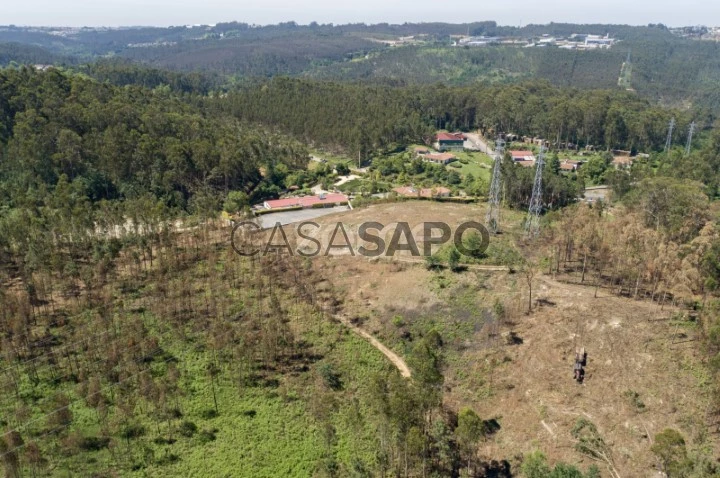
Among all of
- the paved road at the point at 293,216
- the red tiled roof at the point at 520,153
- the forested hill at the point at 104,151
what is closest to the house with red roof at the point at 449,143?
the red tiled roof at the point at 520,153

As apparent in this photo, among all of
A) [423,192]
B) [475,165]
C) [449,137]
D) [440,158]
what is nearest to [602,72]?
[449,137]

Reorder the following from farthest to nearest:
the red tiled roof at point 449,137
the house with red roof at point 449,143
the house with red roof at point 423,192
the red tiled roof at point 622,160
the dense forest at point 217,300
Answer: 1. the red tiled roof at point 449,137
2. the house with red roof at point 449,143
3. the red tiled roof at point 622,160
4. the house with red roof at point 423,192
5. the dense forest at point 217,300

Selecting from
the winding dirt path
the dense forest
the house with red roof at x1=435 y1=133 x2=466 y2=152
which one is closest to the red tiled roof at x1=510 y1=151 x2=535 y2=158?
the dense forest

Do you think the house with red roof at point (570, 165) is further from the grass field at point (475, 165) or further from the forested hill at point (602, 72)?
the forested hill at point (602, 72)

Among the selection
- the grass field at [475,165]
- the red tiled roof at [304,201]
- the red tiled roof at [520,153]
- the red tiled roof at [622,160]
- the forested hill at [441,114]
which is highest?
the forested hill at [441,114]

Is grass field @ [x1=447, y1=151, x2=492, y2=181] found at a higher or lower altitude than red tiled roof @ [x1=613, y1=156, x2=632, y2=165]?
higher

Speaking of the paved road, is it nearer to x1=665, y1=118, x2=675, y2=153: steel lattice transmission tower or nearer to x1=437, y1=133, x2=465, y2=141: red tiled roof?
x1=437, y1=133, x2=465, y2=141: red tiled roof
